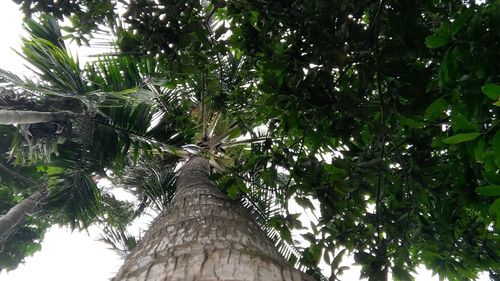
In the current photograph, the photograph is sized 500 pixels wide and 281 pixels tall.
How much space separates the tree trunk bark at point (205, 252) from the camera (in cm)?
135

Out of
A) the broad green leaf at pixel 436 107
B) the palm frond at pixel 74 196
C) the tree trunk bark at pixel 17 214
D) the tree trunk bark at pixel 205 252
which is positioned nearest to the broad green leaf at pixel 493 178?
the broad green leaf at pixel 436 107

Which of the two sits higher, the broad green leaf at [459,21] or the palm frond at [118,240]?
the broad green leaf at [459,21]

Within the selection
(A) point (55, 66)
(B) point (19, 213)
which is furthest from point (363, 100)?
(B) point (19, 213)

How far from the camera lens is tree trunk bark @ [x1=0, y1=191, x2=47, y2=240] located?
4.35 m

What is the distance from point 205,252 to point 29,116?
6.84ft

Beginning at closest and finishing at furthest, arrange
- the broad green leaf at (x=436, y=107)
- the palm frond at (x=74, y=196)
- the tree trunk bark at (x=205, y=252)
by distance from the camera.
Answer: the tree trunk bark at (x=205, y=252) → the broad green leaf at (x=436, y=107) → the palm frond at (x=74, y=196)

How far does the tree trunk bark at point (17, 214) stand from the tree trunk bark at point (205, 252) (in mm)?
2851

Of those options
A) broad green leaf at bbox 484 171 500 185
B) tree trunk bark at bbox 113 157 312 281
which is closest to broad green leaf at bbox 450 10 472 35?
broad green leaf at bbox 484 171 500 185

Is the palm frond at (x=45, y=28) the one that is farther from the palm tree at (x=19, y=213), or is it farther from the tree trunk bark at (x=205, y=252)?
the tree trunk bark at (x=205, y=252)

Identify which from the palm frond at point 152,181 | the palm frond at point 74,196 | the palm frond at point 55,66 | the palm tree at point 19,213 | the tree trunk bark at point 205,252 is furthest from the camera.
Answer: the palm tree at point 19,213

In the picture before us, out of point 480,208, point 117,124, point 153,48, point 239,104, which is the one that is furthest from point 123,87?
point 480,208

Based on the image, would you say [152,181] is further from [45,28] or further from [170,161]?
[45,28]

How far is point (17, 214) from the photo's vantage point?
15.1 ft

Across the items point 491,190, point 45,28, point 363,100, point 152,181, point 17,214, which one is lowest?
point 17,214
